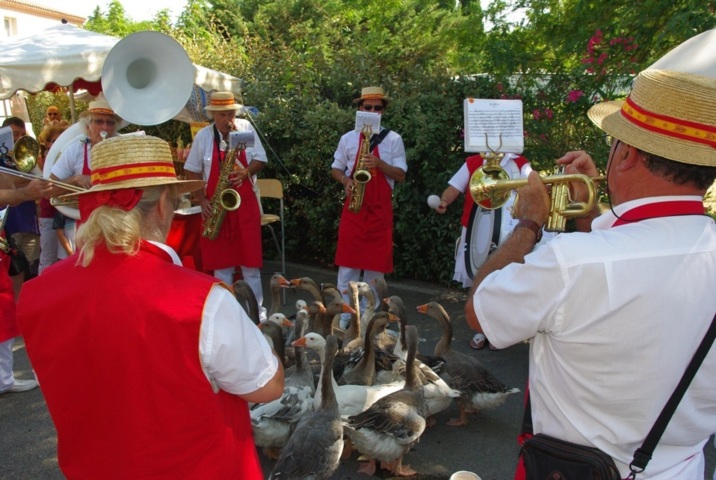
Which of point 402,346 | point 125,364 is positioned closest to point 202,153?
point 402,346

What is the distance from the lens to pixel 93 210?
1.83 meters

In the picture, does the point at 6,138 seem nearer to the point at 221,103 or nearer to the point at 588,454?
the point at 221,103

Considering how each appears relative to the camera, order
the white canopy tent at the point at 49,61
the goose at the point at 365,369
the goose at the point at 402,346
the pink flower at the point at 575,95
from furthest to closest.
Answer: the white canopy tent at the point at 49,61, the pink flower at the point at 575,95, the goose at the point at 402,346, the goose at the point at 365,369

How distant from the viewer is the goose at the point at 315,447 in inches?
130

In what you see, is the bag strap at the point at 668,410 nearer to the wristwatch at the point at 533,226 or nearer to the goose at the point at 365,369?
the wristwatch at the point at 533,226

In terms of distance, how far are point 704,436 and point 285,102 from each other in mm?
7909

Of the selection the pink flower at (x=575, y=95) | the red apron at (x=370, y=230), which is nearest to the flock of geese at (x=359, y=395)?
the red apron at (x=370, y=230)

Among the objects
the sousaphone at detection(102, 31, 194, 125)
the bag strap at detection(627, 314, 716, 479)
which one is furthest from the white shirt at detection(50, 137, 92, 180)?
the bag strap at detection(627, 314, 716, 479)

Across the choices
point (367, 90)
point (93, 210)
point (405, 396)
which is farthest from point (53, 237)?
point (93, 210)

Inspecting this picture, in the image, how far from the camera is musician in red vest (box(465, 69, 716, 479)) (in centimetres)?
157

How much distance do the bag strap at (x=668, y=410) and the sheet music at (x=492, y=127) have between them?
140 inches

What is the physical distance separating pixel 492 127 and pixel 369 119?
1.41m

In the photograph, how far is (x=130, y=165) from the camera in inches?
73.3

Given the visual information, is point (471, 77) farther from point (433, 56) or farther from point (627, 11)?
point (433, 56)
